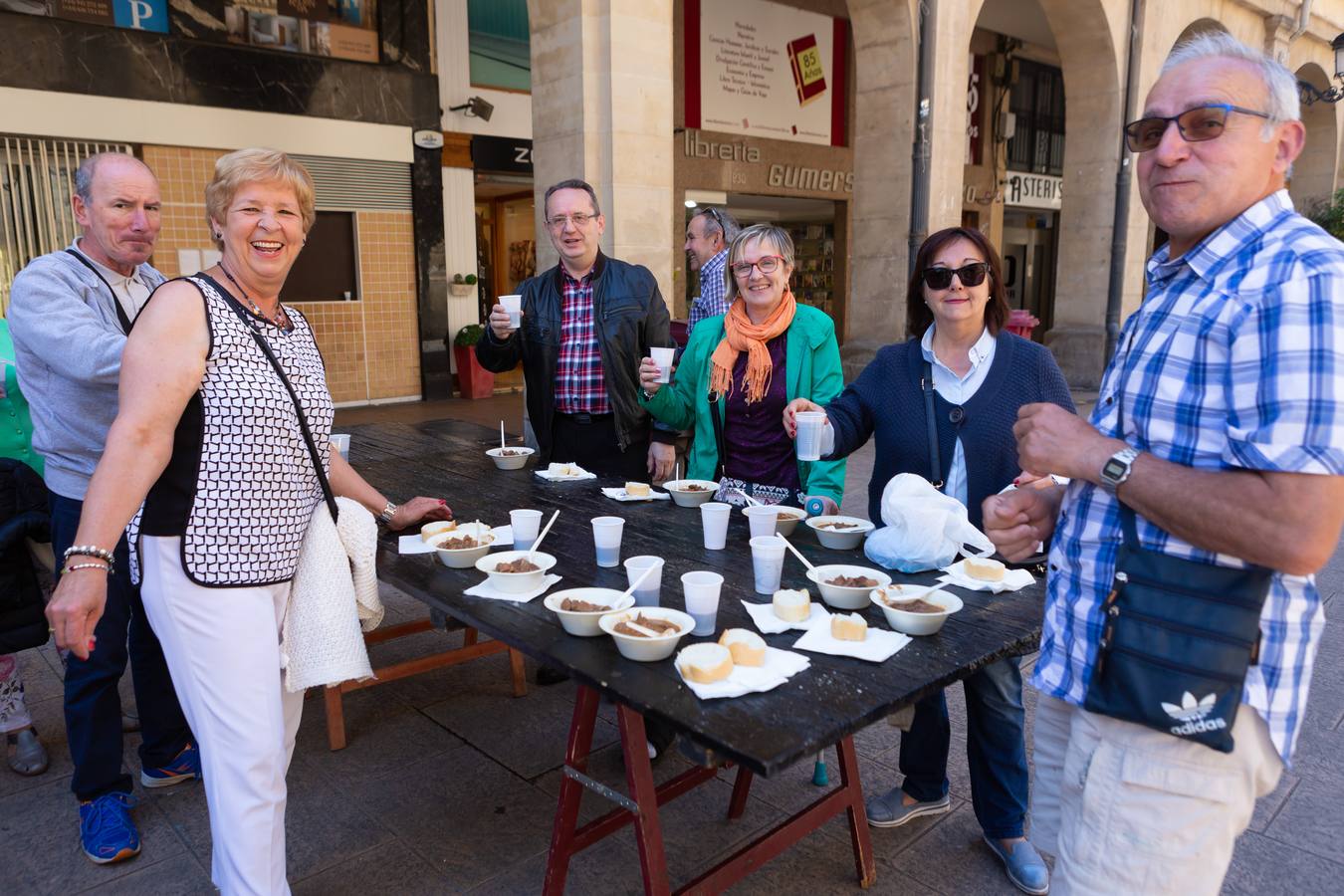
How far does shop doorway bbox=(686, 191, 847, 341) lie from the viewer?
15836 mm

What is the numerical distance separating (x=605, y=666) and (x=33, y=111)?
34.0 feet

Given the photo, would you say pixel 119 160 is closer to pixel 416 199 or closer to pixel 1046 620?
pixel 1046 620

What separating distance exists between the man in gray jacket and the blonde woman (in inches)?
34.7

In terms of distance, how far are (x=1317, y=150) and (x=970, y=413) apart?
21221 mm

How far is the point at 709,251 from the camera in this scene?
21.6ft

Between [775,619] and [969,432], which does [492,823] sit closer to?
[775,619]

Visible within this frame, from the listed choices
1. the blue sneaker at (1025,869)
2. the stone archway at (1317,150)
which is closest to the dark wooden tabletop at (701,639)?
the blue sneaker at (1025,869)

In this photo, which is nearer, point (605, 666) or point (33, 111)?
point (605, 666)

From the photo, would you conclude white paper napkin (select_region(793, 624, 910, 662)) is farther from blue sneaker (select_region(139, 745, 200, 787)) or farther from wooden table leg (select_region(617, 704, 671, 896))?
blue sneaker (select_region(139, 745, 200, 787))

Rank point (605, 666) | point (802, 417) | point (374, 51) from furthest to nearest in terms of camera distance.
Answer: point (374, 51), point (802, 417), point (605, 666)

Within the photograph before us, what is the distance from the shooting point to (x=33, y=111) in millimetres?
9156

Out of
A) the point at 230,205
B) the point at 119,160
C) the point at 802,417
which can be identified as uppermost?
the point at 119,160

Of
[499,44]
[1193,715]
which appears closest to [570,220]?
[1193,715]

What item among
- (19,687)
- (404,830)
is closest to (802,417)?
(404,830)
